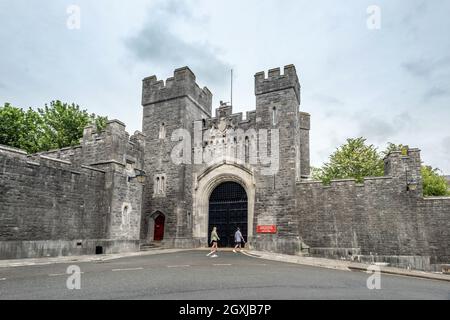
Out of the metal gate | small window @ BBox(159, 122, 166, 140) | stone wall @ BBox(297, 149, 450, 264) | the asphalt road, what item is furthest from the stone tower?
the asphalt road

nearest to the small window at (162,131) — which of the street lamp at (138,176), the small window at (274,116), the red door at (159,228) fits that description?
the street lamp at (138,176)

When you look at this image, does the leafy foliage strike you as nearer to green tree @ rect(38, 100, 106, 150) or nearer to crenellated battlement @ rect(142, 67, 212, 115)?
green tree @ rect(38, 100, 106, 150)

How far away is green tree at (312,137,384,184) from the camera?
28422 mm

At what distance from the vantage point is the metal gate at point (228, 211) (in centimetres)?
1944

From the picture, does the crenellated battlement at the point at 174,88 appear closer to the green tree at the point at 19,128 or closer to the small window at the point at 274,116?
the small window at the point at 274,116

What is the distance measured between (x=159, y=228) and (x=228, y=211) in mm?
4784

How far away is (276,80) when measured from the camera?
19.3 m

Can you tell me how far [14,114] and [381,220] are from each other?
27.4 metres

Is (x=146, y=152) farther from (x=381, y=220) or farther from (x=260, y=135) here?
(x=381, y=220)

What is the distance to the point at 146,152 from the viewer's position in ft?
70.8

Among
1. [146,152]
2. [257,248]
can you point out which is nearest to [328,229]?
[257,248]

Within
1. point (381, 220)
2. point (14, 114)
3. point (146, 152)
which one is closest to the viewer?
point (381, 220)

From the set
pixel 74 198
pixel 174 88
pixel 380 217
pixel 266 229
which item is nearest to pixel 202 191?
pixel 266 229

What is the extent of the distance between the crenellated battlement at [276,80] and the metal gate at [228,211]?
20.4ft
